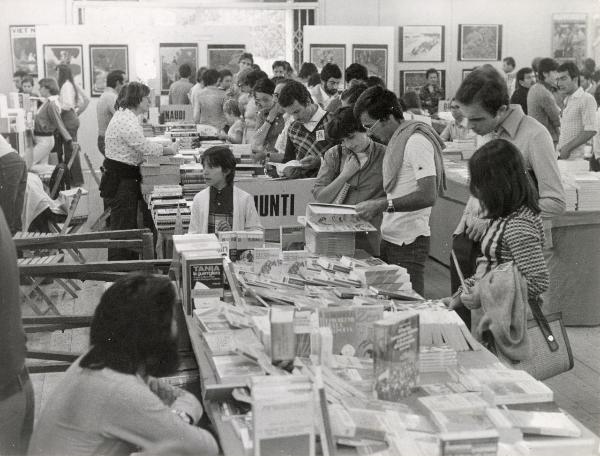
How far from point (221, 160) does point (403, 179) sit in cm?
119

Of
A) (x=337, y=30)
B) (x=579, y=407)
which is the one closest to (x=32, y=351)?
(x=579, y=407)

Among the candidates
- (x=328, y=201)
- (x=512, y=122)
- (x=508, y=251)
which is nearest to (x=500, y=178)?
(x=508, y=251)

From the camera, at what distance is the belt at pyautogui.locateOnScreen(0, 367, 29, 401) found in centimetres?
251

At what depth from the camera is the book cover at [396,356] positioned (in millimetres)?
2350

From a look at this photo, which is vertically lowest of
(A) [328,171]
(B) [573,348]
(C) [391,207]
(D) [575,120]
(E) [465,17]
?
(B) [573,348]

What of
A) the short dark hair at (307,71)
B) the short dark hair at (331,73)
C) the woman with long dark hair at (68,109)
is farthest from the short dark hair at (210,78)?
the woman with long dark hair at (68,109)

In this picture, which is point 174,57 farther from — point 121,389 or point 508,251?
point 121,389

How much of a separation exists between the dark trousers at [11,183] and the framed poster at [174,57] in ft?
27.2

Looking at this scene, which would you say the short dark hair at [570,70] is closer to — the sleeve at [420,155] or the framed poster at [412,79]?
the sleeve at [420,155]

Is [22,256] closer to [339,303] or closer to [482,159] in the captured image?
[339,303]

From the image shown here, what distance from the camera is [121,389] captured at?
2232 mm

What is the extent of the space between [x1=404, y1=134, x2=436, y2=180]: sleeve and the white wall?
1199cm

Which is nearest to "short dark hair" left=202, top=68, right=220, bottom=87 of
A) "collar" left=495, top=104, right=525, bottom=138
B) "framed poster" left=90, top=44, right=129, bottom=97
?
"framed poster" left=90, top=44, right=129, bottom=97

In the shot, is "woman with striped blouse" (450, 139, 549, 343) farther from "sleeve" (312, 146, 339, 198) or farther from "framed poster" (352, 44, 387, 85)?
"framed poster" (352, 44, 387, 85)
